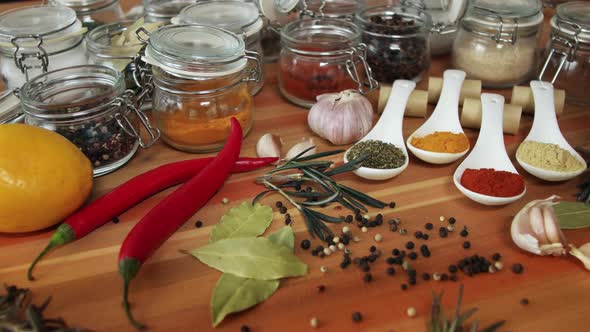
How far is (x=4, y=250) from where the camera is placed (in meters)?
1.05

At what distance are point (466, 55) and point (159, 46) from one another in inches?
34.7

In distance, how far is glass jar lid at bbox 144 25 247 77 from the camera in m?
1.20

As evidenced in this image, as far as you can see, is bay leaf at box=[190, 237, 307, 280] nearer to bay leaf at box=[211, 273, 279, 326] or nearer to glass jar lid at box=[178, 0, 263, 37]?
bay leaf at box=[211, 273, 279, 326]

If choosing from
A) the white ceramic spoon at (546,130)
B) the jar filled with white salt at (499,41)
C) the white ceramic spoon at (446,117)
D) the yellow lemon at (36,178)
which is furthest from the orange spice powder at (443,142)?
the yellow lemon at (36,178)

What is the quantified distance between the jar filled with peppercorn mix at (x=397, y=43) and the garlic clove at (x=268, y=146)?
0.45m

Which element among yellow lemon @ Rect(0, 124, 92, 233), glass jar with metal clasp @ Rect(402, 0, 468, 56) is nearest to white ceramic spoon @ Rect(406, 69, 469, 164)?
glass jar with metal clasp @ Rect(402, 0, 468, 56)

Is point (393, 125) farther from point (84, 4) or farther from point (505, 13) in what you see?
point (84, 4)

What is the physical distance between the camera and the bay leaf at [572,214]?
1.09 m

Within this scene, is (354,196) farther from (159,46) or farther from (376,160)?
(159,46)

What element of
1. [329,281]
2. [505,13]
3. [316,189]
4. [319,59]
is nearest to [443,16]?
[505,13]

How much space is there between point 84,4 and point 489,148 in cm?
119

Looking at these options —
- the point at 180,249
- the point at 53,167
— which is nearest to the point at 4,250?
the point at 53,167

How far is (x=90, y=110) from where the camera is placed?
117 centimetres

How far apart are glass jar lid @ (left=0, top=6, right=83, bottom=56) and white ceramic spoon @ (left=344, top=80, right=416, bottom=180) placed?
752 mm
